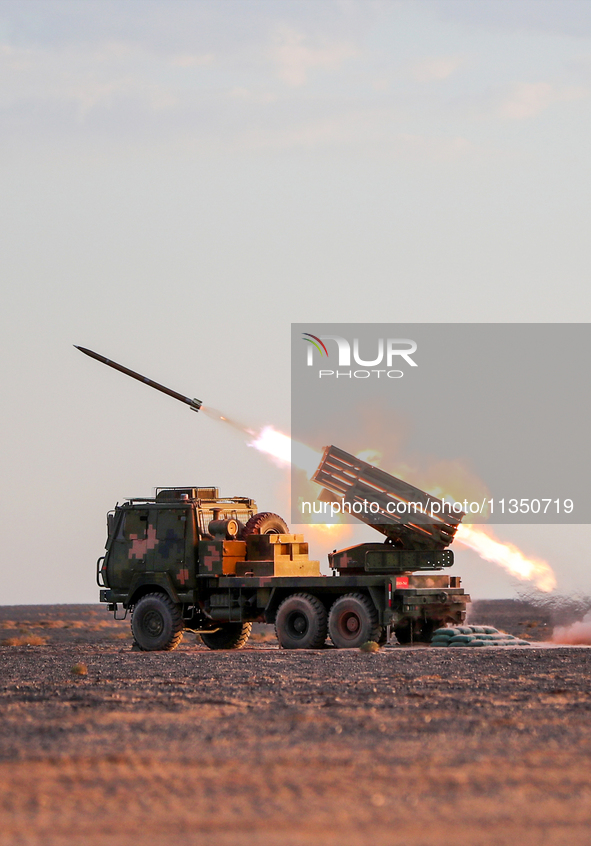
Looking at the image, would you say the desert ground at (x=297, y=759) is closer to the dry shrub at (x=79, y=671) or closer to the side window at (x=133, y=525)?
the dry shrub at (x=79, y=671)

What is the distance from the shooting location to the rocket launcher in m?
26.3

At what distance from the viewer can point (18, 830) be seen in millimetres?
7797

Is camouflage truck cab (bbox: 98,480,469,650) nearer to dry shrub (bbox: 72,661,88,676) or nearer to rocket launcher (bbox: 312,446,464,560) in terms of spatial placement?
rocket launcher (bbox: 312,446,464,560)

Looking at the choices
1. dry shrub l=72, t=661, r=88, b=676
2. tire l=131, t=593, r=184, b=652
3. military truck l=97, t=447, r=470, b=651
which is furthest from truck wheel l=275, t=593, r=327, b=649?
dry shrub l=72, t=661, r=88, b=676

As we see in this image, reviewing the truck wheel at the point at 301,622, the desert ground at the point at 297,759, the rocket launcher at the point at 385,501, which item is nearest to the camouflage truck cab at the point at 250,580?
the truck wheel at the point at 301,622

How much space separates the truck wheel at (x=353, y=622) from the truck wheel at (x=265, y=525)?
262 cm

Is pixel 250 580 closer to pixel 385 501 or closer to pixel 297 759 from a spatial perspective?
pixel 385 501

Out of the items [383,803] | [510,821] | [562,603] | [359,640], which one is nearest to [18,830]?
[383,803]

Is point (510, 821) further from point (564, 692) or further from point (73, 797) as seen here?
point (564, 692)

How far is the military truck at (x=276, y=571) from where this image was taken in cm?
2631

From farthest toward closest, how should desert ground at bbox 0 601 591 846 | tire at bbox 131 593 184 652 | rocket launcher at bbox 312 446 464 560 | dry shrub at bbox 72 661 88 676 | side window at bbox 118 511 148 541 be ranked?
side window at bbox 118 511 148 541
tire at bbox 131 593 184 652
rocket launcher at bbox 312 446 464 560
dry shrub at bbox 72 661 88 676
desert ground at bbox 0 601 591 846

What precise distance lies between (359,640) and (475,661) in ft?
13.2

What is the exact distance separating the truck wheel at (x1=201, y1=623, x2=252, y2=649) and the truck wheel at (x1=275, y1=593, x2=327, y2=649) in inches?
96.3

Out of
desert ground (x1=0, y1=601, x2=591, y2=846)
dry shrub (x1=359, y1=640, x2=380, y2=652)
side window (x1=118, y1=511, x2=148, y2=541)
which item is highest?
side window (x1=118, y1=511, x2=148, y2=541)
